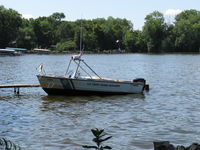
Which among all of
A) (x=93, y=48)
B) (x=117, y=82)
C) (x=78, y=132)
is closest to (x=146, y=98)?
(x=117, y=82)

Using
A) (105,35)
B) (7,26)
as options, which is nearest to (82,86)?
(7,26)

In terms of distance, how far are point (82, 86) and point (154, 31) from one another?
144 metres

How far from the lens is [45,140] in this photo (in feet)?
51.6

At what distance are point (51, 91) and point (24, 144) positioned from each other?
43.5 ft

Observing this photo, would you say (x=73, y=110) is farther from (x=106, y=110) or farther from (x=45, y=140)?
(x=45, y=140)

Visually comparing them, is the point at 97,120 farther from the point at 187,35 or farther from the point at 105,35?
the point at 105,35

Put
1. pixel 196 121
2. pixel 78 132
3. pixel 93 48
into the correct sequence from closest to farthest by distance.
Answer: pixel 78 132
pixel 196 121
pixel 93 48

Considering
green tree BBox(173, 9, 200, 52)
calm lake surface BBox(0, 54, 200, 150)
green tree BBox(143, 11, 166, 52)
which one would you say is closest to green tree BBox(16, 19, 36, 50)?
green tree BBox(143, 11, 166, 52)

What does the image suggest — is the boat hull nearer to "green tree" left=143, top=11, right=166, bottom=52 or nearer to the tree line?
the tree line

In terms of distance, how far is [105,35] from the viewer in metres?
187

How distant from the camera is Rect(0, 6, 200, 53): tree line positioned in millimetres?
166000

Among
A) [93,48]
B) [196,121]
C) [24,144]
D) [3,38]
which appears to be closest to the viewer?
[24,144]

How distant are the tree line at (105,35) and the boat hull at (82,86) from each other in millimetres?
133935

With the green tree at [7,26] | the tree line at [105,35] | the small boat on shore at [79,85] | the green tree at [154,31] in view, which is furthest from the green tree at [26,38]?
the small boat on shore at [79,85]
